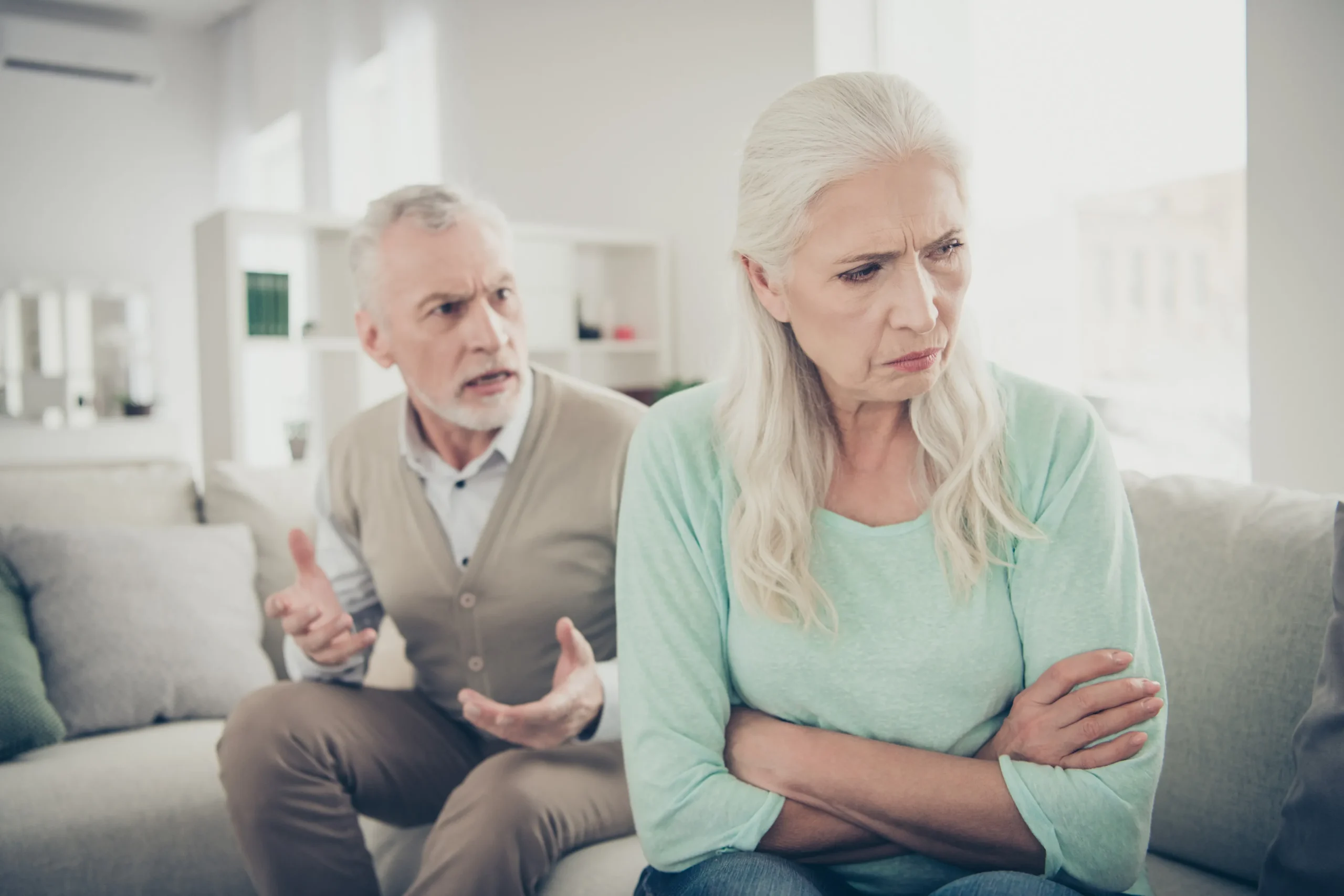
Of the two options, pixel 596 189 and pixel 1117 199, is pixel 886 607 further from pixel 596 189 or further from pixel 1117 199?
pixel 596 189

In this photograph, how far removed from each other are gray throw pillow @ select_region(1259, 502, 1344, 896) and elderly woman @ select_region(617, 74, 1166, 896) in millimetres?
140

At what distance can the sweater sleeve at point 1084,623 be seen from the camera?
98 cm

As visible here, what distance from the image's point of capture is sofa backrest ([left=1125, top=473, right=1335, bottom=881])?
49.6 inches

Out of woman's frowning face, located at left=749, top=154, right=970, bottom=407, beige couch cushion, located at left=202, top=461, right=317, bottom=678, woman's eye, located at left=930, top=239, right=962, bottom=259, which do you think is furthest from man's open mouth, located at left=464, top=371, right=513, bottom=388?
beige couch cushion, located at left=202, top=461, right=317, bottom=678

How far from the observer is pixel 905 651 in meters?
1.08

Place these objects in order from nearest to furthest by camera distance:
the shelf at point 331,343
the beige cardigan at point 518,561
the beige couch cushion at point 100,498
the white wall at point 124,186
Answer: the beige cardigan at point 518,561 < the beige couch cushion at point 100,498 < the shelf at point 331,343 < the white wall at point 124,186

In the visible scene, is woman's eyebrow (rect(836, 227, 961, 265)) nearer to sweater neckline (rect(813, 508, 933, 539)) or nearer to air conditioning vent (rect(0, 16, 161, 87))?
sweater neckline (rect(813, 508, 933, 539))

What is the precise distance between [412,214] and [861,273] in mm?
812

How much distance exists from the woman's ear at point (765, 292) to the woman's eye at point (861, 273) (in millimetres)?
98

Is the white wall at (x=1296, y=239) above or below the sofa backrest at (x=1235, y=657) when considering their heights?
above

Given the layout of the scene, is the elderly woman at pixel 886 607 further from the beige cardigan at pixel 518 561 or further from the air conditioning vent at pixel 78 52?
the air conditioning vent at pixel 78 52

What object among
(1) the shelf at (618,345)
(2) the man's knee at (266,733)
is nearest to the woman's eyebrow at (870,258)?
(2) the man's knee at (266,733)

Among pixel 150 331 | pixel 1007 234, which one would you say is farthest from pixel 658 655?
pixel 150 331

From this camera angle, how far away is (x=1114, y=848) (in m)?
0.98
